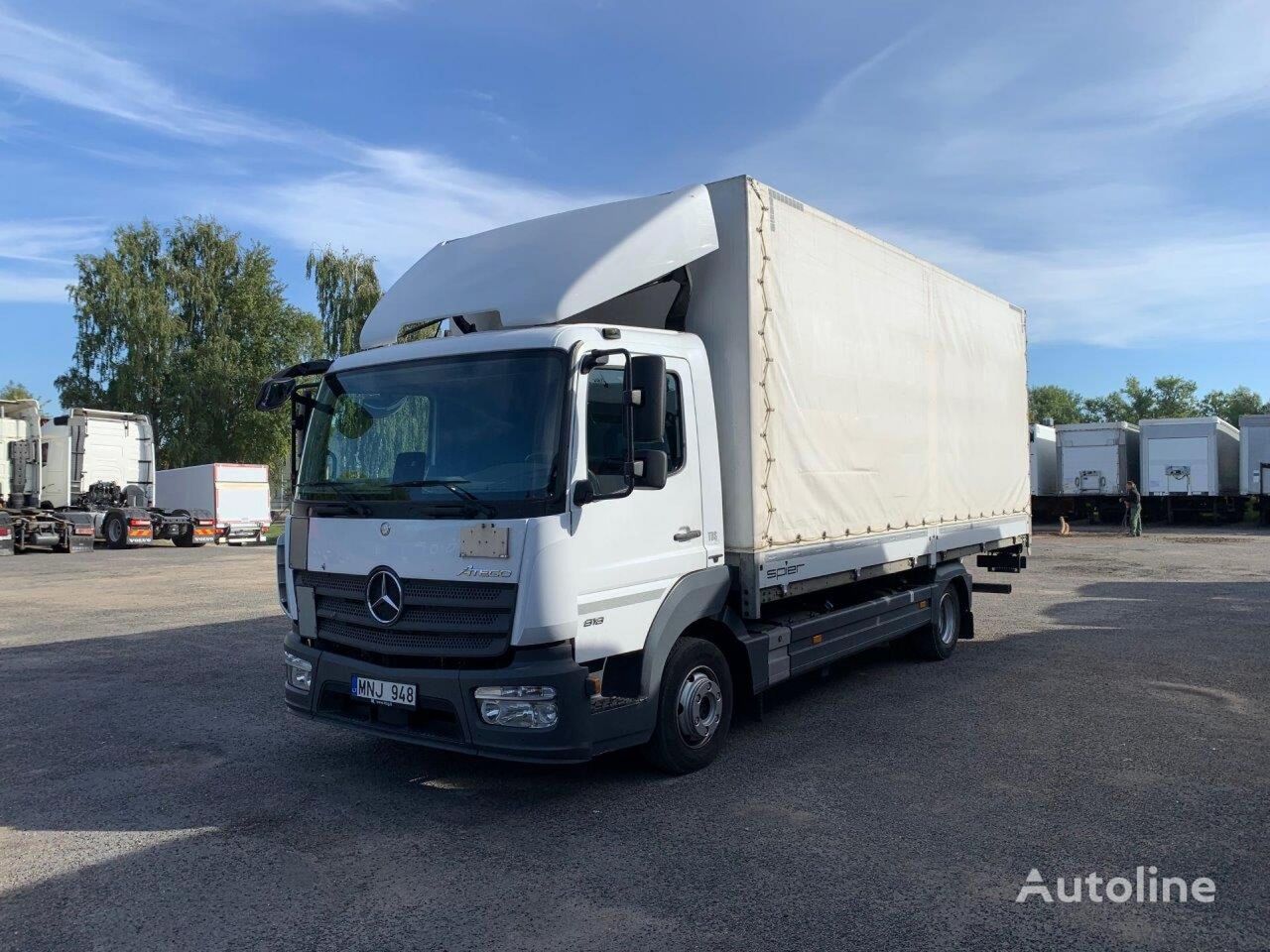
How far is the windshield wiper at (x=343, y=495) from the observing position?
5148mm

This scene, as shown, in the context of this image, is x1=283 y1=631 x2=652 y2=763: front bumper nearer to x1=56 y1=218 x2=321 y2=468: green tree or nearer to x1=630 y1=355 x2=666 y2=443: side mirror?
x1=630 y1=355 x2=666 y2=443: side mirror

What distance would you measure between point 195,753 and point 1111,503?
36.0 meters

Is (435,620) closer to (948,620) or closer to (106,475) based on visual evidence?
(948,620)

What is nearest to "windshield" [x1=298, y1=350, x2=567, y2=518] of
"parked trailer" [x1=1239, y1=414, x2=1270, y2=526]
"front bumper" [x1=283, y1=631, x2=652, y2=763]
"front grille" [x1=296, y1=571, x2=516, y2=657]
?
"front grille" [x1=296, y1=571, x2=516, y2=657]

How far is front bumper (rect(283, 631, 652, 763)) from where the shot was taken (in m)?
4.59

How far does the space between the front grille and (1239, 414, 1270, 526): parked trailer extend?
110ft

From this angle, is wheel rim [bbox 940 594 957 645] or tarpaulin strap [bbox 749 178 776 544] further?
wheel rim [bbox 940 594 957 645]

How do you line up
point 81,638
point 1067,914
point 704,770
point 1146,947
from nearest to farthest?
point 1146,947, point 1067,914, point 704,770, point 81,638

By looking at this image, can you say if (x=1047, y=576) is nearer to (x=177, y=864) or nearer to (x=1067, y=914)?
(x=1067, y=914)

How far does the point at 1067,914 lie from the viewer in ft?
12.2

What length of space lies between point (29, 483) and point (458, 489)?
26.5 metres

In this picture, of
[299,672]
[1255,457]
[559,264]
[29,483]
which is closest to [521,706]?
[299,672]

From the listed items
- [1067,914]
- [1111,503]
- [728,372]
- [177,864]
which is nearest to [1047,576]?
[728,372]

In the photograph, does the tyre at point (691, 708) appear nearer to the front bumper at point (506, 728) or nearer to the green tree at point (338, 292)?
the front bumper at point (506, 728)
